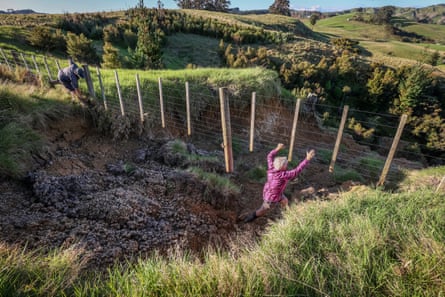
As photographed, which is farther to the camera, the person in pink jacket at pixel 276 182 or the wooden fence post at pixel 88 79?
the wooden fence post at pixel 88 79

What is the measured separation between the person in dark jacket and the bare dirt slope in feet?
3.16

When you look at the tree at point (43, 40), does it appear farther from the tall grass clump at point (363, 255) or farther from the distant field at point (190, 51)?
the tall grass clump at point (363, 255)

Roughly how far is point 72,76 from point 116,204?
4243 mm

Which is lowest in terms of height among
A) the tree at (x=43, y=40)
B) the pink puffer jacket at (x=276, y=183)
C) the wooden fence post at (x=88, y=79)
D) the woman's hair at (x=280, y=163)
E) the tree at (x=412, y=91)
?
the tree at (x=412, y=91)

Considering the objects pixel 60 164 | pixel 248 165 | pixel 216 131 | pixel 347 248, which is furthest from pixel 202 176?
pixel 216 131

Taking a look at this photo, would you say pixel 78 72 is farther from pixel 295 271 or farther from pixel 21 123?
pixel 295 271

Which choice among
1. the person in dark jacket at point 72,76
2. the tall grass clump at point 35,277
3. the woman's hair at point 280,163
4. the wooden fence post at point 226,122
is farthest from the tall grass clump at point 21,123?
the woman's hair at point 280,163

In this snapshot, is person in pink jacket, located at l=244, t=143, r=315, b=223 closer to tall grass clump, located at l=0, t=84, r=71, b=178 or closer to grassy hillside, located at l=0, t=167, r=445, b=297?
grassy hillside, located at l=0, t=167, r=445, b=297

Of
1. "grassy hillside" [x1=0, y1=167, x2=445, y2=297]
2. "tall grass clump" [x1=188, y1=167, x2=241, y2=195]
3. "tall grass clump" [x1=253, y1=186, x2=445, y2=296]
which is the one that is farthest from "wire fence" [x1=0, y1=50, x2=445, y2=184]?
"grassy hillside" [x1=0, y1=167, x2=445, y2=297]

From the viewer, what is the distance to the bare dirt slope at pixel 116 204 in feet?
9.46

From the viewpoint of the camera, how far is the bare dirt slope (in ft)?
9.46

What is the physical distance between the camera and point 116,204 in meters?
3.42

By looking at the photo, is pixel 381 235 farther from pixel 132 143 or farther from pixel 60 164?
pixel 132 143

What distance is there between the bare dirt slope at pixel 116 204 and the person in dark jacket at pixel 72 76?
963 mm
